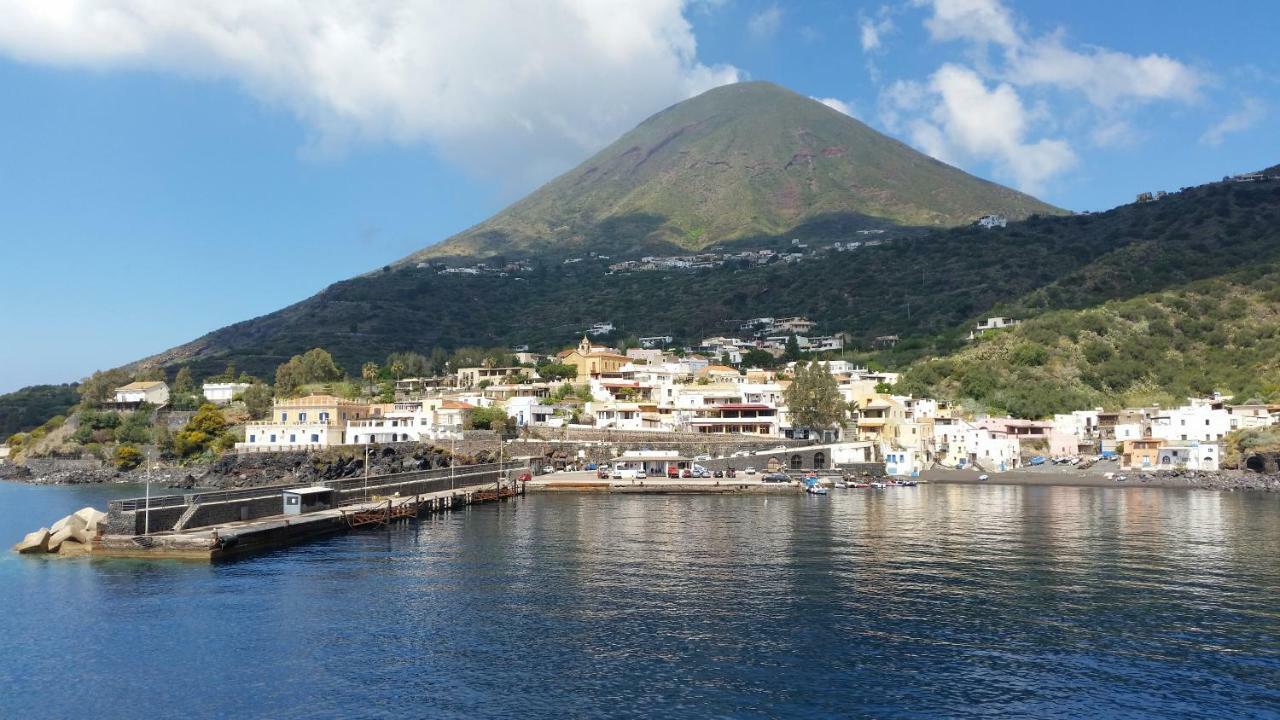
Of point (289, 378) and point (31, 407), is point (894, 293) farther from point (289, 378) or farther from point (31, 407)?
point (31, 407)

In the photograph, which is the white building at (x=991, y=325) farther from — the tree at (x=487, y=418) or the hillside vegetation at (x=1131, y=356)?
the tree at (x=487, y=418)

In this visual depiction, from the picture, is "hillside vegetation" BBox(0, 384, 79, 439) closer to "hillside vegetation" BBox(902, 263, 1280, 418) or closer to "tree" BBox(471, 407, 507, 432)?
"tree" BBox(471, 407, 507, 432)

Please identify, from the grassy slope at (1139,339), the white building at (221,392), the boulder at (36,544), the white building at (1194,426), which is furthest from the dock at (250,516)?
the white building at (221,392)

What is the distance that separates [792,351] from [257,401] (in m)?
67.4

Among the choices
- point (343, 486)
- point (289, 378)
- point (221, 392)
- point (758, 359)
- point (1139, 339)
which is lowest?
point (343, 486)

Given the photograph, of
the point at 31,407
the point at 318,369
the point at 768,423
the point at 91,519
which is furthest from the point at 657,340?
the point at 91,519

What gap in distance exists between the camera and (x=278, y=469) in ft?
254

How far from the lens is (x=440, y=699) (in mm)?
17719

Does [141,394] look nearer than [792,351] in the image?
Yes

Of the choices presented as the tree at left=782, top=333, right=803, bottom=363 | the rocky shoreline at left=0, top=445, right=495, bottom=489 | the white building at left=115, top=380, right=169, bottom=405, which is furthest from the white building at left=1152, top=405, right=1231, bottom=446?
the white building at left=115, top=380, right=169, bottom=405

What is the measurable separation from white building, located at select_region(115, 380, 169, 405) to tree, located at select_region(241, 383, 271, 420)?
12.8 m

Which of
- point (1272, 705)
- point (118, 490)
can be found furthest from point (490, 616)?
point (118, 490)

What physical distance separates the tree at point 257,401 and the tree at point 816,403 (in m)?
54.5

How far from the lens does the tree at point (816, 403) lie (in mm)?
75812
